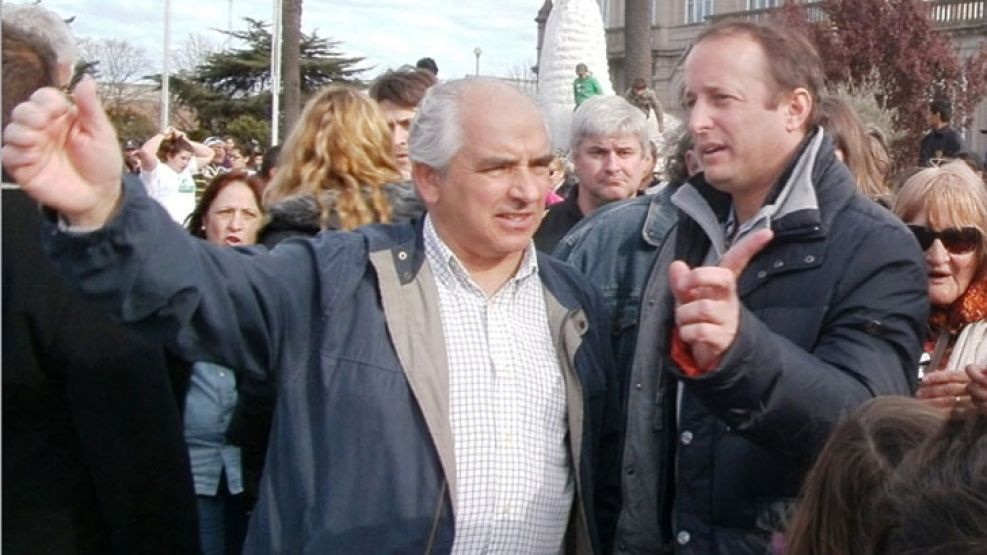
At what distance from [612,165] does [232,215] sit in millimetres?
1457

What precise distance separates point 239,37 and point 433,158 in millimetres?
44582

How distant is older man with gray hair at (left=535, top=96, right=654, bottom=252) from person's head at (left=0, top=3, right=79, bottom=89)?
8.51 ft

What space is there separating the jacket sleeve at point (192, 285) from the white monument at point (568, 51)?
17577 millimetres

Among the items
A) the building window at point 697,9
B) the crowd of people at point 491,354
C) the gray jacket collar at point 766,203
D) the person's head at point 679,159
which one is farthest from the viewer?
the building window at point 697,9

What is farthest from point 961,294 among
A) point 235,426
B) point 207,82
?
point 207,82

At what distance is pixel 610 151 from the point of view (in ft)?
17.7

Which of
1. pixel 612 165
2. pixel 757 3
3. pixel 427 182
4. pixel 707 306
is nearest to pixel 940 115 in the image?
pixel 612 165

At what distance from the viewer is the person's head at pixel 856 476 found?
5.55ft

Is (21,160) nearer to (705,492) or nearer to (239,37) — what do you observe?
(705,492)

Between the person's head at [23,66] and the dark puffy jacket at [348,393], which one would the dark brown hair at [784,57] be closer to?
the dark puffy jacket at [348,393]

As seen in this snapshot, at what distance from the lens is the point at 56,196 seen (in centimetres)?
218

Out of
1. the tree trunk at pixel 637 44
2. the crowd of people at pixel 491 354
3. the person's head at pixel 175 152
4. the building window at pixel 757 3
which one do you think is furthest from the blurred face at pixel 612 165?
the building window at pixel 757 3

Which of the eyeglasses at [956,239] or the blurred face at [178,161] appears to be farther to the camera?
the blurred face at [178,161]

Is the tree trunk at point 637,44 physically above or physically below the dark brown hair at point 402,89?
above
